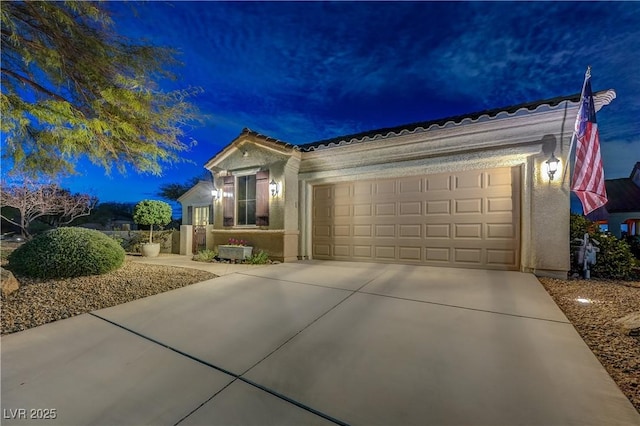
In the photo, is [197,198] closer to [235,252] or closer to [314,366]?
[235,252]

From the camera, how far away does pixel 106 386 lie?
6.11 ft

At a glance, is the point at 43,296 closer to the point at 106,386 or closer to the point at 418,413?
the point at 106,386

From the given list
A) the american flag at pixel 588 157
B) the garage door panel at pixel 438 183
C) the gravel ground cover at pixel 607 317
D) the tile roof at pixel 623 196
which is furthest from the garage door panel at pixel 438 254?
the tile roof at pixel 623 196

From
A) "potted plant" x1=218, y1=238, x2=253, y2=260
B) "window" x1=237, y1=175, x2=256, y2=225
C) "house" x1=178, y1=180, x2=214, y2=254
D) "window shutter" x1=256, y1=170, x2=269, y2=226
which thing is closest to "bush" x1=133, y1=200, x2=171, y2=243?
"house" x1=178, y1=180, x2=214, y2=254

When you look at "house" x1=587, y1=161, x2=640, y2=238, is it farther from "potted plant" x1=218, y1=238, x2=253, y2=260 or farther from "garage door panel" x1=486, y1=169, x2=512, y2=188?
"potted plant" x1=218, y1=238, x2=253, y2=260

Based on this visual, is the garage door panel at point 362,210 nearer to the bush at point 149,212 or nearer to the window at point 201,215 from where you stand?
the bush at point 149,212

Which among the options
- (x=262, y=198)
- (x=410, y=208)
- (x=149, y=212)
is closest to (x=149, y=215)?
(x=149, y=212)

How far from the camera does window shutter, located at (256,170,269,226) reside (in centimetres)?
792

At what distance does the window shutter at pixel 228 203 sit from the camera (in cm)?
870

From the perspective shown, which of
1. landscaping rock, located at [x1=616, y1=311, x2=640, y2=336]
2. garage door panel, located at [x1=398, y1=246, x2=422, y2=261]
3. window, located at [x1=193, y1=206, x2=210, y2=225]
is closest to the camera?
landscaping rock, located at [x1=616, y1=311, x2=640, y2=336]

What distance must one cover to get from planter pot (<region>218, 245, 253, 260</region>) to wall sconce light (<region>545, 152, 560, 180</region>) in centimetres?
752

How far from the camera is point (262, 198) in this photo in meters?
7.98

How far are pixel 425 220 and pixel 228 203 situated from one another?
20.7 feet

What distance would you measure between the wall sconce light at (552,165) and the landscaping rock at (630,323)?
3.04 meters
